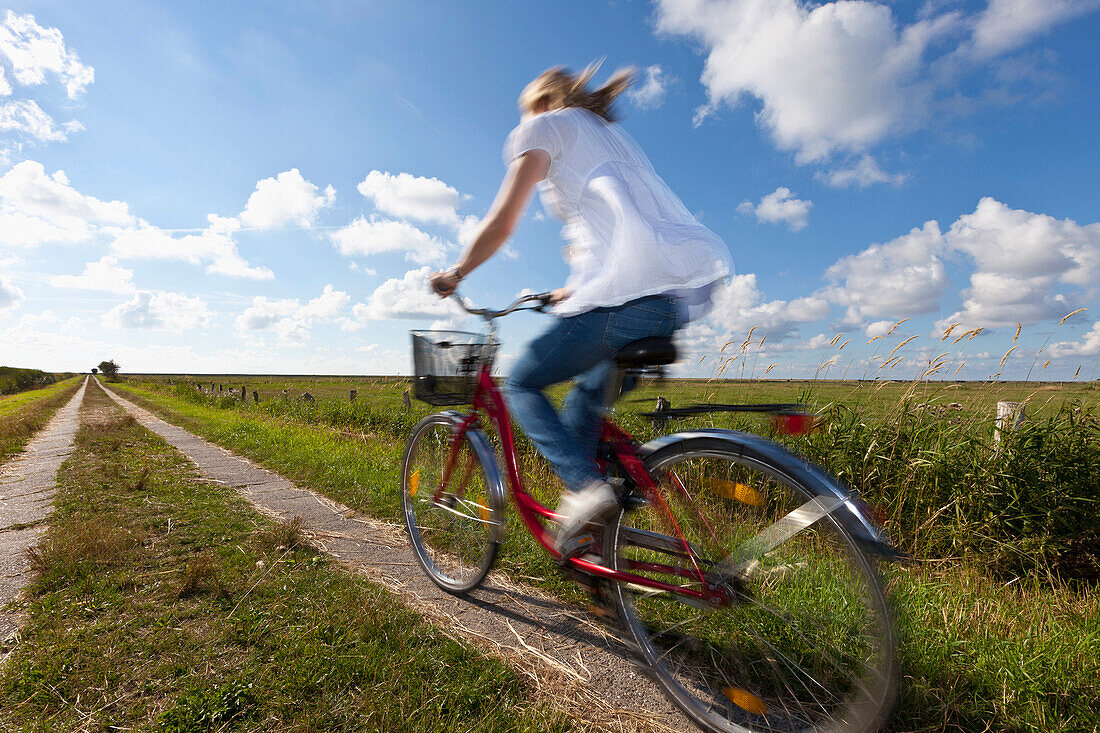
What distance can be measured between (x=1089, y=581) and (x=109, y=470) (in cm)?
849

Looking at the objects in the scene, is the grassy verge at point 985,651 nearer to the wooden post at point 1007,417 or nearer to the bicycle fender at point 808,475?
the bicycle fender at point 808,475

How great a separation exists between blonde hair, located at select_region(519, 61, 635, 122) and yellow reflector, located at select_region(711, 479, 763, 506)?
1404mm

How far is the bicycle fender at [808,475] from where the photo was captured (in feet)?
4.42

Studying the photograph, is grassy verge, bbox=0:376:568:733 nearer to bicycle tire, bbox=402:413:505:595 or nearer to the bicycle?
bicycle tire, bbox=402:413:505:595

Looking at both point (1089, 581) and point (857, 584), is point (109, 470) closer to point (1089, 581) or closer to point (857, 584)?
point (857, 584)

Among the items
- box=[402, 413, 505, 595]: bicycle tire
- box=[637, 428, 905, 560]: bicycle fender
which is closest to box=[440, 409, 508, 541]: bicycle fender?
box=[402, 413, 505, 595]: bicycle tire

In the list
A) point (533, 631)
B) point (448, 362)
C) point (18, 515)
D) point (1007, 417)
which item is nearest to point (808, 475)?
point (533, 631)

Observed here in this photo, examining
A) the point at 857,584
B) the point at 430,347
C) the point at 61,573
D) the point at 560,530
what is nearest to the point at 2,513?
the point at 61,573

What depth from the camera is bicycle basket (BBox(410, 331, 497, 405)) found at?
8.24 ft

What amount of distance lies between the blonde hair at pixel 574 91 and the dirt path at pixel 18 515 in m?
2.86

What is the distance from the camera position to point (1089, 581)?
3.48 m

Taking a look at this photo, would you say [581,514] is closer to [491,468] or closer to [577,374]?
[577,374]

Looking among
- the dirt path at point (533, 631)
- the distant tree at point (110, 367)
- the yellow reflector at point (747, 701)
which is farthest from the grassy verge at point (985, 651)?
the distant tree at point (110, 367)

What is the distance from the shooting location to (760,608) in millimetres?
1646
